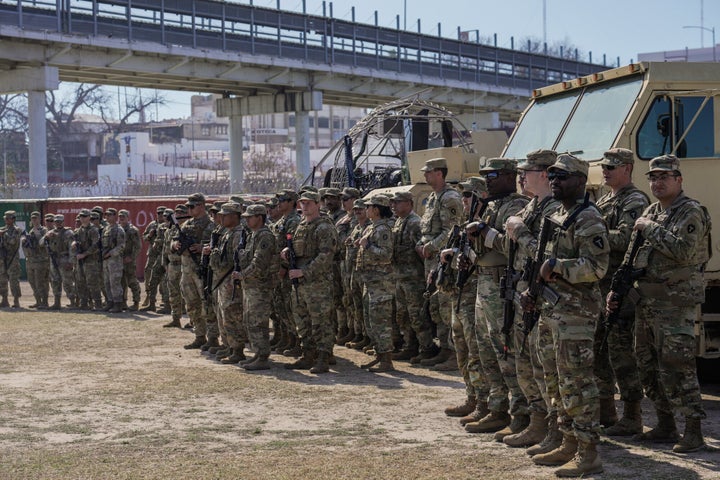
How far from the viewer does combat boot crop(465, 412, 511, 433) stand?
8.01 m

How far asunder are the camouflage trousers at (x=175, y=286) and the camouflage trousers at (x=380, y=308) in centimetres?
470

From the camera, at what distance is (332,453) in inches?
294

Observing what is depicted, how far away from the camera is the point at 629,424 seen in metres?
7.79

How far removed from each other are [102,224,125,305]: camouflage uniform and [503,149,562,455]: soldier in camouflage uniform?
12185mm

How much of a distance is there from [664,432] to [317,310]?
4.75 meters

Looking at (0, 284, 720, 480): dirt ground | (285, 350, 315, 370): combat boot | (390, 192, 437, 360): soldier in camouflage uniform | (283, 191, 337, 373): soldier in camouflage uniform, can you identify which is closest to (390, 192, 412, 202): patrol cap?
(390, 192, 437, 360): soldier in camouflage uniform

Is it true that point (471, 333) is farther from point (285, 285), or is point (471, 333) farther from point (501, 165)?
point (285, 285)

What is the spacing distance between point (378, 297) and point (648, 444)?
14.1 feet

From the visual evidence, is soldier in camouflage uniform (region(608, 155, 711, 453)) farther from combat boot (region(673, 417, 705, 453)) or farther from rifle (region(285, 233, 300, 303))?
rifle (region(285, 233, 300, 303))

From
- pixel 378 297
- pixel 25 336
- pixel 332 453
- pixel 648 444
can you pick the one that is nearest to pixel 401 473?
pixel 332 453

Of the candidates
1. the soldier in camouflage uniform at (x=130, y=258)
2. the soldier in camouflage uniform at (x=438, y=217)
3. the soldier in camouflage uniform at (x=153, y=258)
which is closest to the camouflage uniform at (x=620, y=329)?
the soldier in camouflage uniform at (x=438, y=217)

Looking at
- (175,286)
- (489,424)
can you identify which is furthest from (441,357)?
(175,286)

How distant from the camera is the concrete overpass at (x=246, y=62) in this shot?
31.7 metres

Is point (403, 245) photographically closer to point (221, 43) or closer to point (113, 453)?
point (113, 453)
